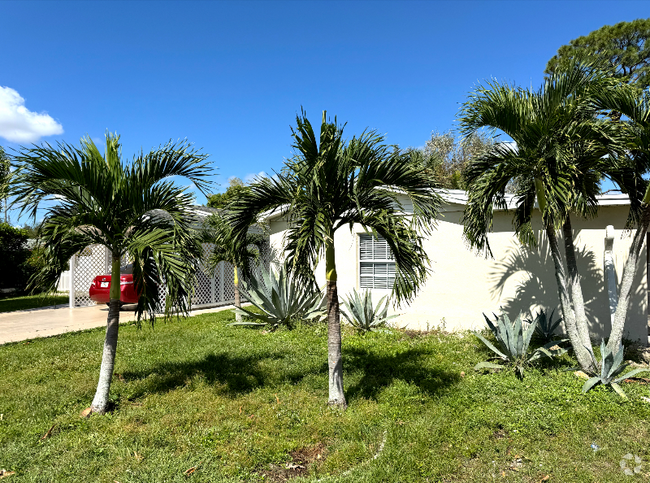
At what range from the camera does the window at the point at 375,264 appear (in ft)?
29.5

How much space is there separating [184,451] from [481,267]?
646cm

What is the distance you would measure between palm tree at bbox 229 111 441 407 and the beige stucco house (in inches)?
96.5

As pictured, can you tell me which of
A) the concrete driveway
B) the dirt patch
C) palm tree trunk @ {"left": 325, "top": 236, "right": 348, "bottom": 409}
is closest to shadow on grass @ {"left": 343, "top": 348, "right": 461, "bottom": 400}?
palm tree trunk @ {"left": 325, "top": 236, "right": 348, "bottom": 409}

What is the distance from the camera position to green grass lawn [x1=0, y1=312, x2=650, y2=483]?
3373mm

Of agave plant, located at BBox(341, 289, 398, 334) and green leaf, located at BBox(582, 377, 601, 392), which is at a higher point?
agave plant, located at BBox(341, 289, 398, 334)

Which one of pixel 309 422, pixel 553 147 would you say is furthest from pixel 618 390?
pixel 309 422

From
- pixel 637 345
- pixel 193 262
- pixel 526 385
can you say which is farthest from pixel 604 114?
pixel 193 262

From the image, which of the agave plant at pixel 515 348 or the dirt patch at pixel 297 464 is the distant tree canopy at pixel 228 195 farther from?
the agave plant at pixel 515 348

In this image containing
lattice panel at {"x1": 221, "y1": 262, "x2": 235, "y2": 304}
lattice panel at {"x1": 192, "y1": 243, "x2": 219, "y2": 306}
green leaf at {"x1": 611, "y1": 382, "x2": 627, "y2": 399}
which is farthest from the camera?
lattice panel at {"x1": 221, "y1": 262, "x2": 235, "y2": 304}

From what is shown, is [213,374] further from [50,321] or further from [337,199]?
[50,321]

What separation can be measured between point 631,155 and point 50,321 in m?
12.5

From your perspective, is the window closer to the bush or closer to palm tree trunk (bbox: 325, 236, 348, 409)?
palm tree trunk (bbox: 325, 236, 348, 409)

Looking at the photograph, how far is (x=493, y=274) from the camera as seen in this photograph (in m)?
8.02

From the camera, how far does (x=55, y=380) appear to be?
5.50 meters
